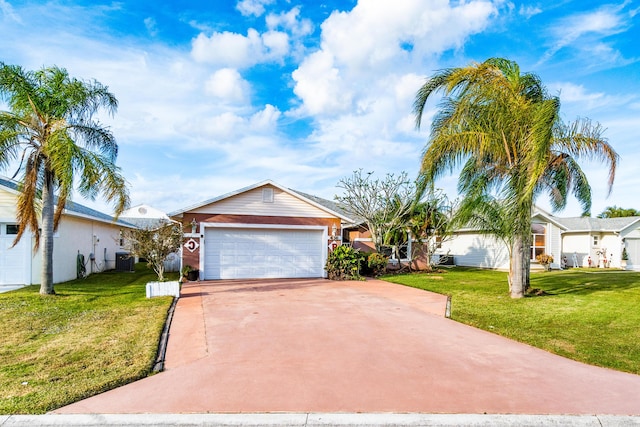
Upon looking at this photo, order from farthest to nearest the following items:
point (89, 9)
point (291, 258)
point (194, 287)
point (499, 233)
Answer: point (291, 258)
point (194, 287)
point (499, 233)
point (89, 9)

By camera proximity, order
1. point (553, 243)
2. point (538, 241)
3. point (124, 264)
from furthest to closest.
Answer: point (538, 241)
point (553, 243)
point (124, 264)

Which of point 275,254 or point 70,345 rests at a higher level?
point 275,254

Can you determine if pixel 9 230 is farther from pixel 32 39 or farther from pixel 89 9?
pixel 89 9

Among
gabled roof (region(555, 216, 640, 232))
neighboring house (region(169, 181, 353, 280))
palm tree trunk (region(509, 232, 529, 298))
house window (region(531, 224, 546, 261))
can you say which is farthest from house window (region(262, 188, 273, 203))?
gabled roof (region(555, 216, 640, 232))

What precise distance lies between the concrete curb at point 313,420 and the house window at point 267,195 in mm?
12704

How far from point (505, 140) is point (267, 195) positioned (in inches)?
365

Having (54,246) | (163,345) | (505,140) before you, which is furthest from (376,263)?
(54,246)

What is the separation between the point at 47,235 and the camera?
11.6 m

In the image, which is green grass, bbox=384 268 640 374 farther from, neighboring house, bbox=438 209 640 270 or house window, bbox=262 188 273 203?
neighboring house, bbox=438 209 640 270

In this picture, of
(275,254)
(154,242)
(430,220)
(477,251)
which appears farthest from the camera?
(477,251)

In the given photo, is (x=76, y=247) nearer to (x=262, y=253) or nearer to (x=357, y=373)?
(x=262, y=253)

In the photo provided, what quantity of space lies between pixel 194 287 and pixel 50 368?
27.1 ft

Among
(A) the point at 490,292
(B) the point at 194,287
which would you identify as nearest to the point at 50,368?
(B) the point at 194,287

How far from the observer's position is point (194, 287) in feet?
44.7
